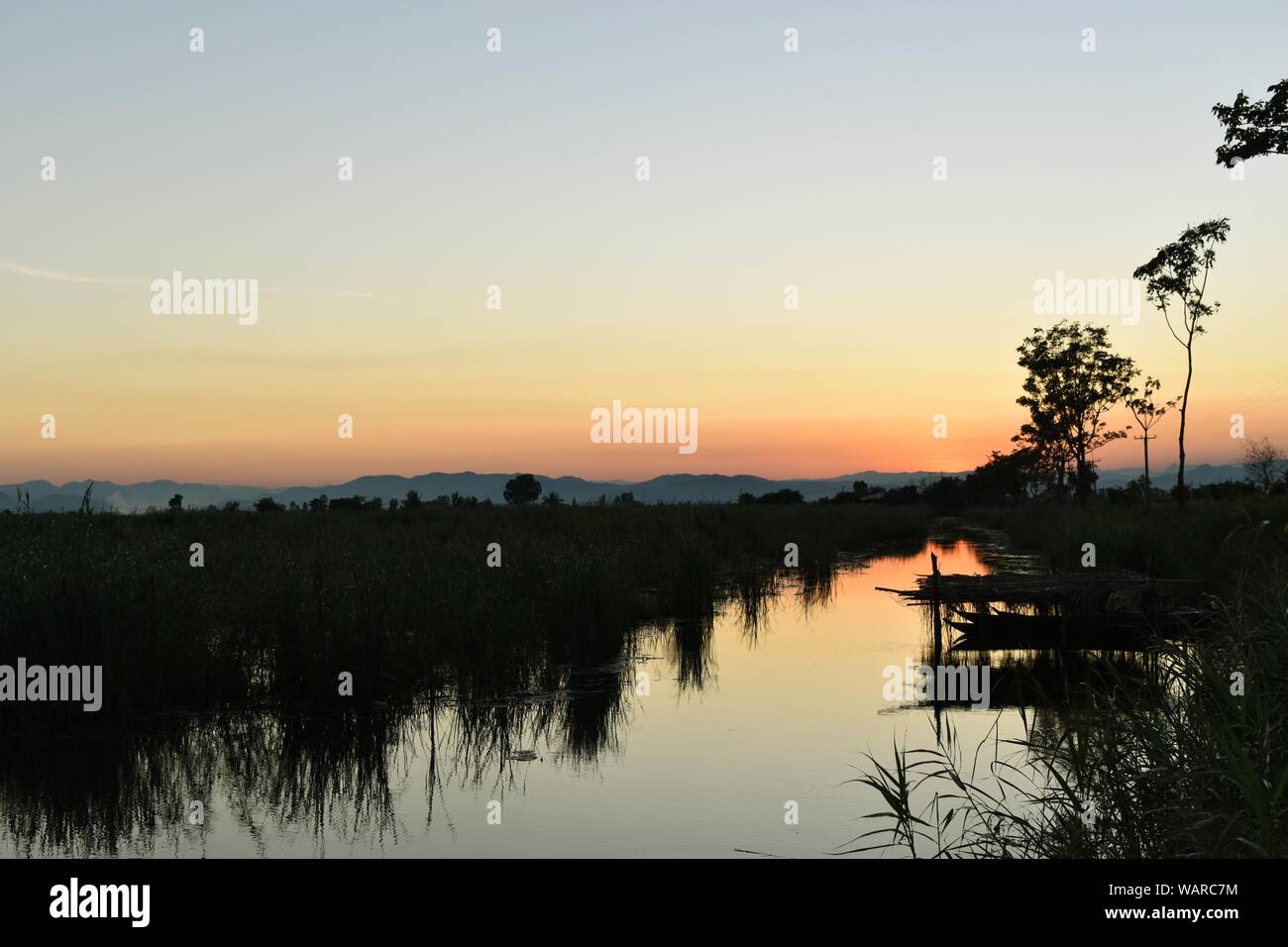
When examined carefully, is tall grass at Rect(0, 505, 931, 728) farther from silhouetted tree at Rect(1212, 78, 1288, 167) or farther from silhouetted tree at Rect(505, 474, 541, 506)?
silhouetted tree at Rect(505, 474, 541, 506)

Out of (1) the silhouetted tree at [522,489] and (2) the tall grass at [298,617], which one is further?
(1) the silhouetted tree at [522,489]

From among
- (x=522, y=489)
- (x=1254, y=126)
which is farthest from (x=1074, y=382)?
(x=522, y=489)

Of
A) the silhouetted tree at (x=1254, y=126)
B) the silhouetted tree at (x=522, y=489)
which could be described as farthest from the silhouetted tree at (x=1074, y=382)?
the silhouetted tree at (x=522, y=489)

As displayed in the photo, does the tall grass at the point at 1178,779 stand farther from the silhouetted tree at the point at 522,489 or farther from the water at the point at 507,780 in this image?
the silhouetted tree at the point at 522,489

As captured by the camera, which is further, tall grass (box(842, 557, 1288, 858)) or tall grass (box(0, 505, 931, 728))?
tall grass (box(0, 505, 931, 728))

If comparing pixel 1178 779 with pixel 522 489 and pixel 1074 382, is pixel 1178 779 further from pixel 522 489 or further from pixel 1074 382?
pixel 522 489

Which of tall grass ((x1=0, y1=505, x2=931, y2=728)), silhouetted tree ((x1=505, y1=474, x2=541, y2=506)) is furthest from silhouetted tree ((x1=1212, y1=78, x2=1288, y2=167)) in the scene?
silhouetted tree ((x1=505, y1=474, x2=541, y2=506))

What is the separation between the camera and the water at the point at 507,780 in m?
8.01

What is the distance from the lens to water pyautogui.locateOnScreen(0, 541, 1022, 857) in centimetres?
801

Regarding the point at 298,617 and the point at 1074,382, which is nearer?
the point at 298,617

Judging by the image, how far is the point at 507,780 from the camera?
958 centimetres
